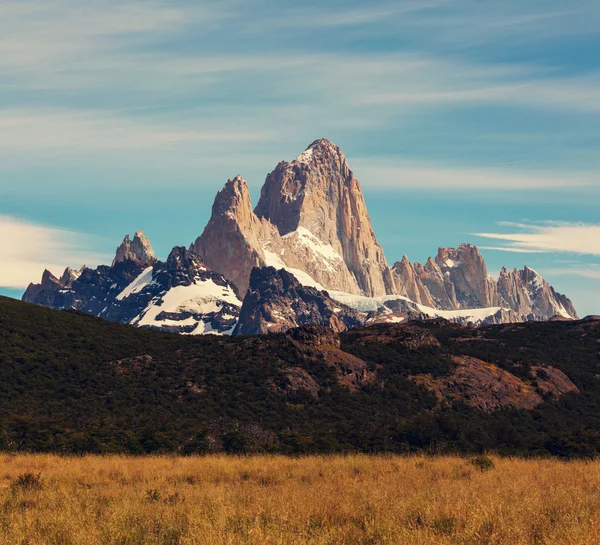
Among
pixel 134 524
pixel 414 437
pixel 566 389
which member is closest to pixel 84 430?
pixel 414 437

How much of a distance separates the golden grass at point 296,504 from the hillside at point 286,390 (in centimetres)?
2180

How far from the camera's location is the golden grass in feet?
62.5

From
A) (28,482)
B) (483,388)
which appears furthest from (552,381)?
(28,482)

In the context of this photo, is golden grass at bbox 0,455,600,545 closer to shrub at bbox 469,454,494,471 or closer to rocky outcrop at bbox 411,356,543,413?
shrub at bbox 469,454,494,471

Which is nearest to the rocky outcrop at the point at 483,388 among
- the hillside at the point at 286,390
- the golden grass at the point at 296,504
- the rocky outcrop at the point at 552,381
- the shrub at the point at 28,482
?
the hillside at the point at 286,390

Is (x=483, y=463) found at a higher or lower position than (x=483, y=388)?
lower

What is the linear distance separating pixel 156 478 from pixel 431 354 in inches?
4260

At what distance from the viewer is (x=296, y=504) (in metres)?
22.8

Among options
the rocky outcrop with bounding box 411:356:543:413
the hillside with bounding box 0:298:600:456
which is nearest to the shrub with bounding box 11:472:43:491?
the hillside with bounding box 0:298:600:456

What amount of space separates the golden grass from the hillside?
21.8m

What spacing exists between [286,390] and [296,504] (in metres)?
83.8

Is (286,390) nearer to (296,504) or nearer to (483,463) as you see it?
(483,463)

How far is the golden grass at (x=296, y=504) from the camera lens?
750 inches

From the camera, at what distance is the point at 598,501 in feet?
74.9
